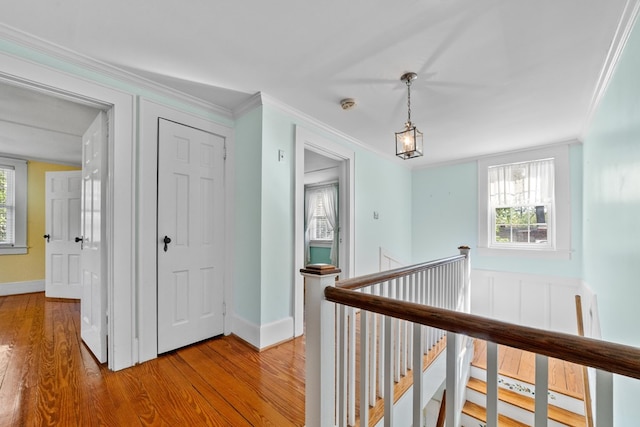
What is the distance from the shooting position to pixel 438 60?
1949mm

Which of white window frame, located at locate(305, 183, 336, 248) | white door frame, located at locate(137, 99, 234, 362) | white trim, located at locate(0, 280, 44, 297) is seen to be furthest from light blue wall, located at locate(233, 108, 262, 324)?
white trim, located at locate(0, 280, 44, 297)

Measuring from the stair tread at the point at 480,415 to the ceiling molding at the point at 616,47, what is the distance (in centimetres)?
310

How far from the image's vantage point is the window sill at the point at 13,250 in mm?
4164

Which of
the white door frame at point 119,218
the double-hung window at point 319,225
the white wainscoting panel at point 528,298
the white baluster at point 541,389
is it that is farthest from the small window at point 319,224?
the white baluster at point 541,389

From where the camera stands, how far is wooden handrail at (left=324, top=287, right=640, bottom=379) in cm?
63

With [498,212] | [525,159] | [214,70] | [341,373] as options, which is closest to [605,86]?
[525,159]

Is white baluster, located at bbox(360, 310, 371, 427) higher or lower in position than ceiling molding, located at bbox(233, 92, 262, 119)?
lower

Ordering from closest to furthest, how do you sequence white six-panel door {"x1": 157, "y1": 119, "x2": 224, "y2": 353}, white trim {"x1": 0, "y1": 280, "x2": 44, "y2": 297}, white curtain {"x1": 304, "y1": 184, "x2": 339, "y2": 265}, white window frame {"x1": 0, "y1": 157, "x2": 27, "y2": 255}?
white six-panel door {"x1": 157, "y1": 119, "x2": 224, "y2": 353} → white trim {"x1": 0, "y1": 280, "x2": 44, "y2": 297} → white window frame {"x1": 0, "y1": 157, "x2": 27, "y2": 255} → white curtain {"x1": 304, "y1": 184, "x2": 339, "y2": 265}

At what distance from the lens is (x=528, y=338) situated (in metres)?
0.75

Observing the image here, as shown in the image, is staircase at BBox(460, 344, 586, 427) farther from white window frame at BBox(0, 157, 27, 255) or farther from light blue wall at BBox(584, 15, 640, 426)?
white window frame at BBox(0, 157, 27, 255)

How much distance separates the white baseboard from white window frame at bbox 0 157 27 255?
13.7 ft

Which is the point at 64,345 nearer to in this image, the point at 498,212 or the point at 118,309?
the point at 118,309

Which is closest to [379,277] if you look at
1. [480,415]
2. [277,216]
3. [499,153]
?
[277,216]

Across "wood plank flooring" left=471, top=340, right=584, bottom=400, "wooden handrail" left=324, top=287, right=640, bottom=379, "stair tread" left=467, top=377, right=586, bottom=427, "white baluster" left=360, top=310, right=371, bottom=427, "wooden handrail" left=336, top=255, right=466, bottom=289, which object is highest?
"wooden handrail" left=324, top=287, right=640, bottom=379
